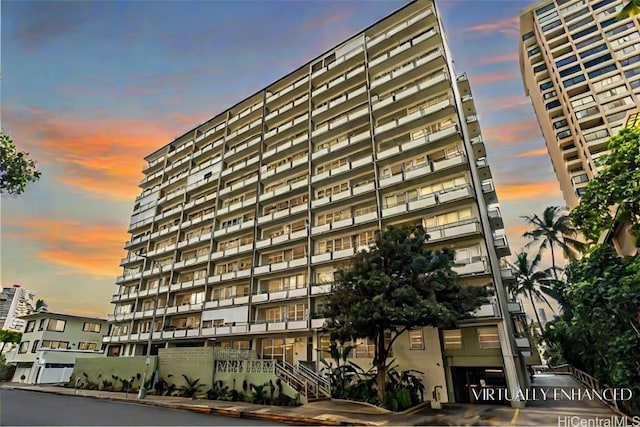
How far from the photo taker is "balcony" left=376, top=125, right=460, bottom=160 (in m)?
25.4

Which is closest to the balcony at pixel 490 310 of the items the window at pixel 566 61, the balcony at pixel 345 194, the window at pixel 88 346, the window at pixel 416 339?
the window at pixel 416 339

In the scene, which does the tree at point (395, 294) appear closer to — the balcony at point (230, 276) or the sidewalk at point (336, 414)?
the sidewalk at point (336, 414)

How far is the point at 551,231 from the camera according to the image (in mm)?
39594

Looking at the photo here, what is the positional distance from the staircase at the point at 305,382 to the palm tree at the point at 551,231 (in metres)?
32.2

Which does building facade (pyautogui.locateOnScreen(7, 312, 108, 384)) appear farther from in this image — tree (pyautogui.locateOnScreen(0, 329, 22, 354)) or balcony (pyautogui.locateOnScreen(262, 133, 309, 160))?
balcony (pyautogui.locateOnScreen(262, 133, 309, 160))

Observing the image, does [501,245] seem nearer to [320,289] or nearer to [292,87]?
[320,289]

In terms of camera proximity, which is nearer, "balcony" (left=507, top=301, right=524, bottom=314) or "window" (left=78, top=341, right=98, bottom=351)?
"balcony" (left=507, top=301, right=524, bottom=314)

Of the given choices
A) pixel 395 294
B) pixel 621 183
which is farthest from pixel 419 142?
pixel 621 183

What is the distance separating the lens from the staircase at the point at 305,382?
66.3 ft

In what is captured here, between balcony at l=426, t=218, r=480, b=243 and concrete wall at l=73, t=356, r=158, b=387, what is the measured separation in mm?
24094

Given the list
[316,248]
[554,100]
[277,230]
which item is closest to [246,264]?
[277,230]

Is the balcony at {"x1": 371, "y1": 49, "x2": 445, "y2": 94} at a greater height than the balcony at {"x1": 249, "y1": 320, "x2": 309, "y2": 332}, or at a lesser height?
greater

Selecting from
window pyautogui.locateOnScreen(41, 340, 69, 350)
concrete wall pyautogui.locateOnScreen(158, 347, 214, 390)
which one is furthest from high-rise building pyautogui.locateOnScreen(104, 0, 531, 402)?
window pyautogui.locateOnScreen(41, 340, 69, 350)

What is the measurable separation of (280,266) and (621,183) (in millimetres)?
23773
